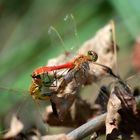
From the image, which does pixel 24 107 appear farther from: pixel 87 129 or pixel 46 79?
pixel 87 129

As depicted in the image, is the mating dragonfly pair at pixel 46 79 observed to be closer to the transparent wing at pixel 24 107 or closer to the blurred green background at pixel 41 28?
the transparent wing at pixel 24 107

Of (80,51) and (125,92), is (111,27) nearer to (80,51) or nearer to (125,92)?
(80,51)

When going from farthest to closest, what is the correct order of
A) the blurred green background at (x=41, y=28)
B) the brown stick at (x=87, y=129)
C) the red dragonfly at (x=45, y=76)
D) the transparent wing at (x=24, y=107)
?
1. the blurred green background at (x=41, y=28)
2. the transparent wing at (x=24, y=107)
3. the red dragonfly at (x=45, y=76)
4. the brown stick at (x=87, y=129)

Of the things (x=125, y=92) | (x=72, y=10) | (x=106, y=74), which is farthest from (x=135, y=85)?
(x=72, y=10)

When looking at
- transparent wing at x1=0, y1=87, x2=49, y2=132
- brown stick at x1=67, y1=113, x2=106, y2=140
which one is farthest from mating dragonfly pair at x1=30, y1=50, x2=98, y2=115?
brown stick at x1=67, y1=113, x2=106, y2=140

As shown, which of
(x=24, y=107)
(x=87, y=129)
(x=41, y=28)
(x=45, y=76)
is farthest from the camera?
(x=41, y=28)

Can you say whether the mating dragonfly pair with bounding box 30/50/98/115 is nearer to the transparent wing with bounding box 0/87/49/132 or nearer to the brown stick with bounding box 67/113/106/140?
the transparent wing with bounding box 0/87/49/132

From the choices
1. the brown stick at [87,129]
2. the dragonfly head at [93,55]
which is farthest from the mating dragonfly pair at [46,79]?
the brown stick at [87,129]

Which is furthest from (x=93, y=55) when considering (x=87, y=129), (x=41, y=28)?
(x=41, y=28)
